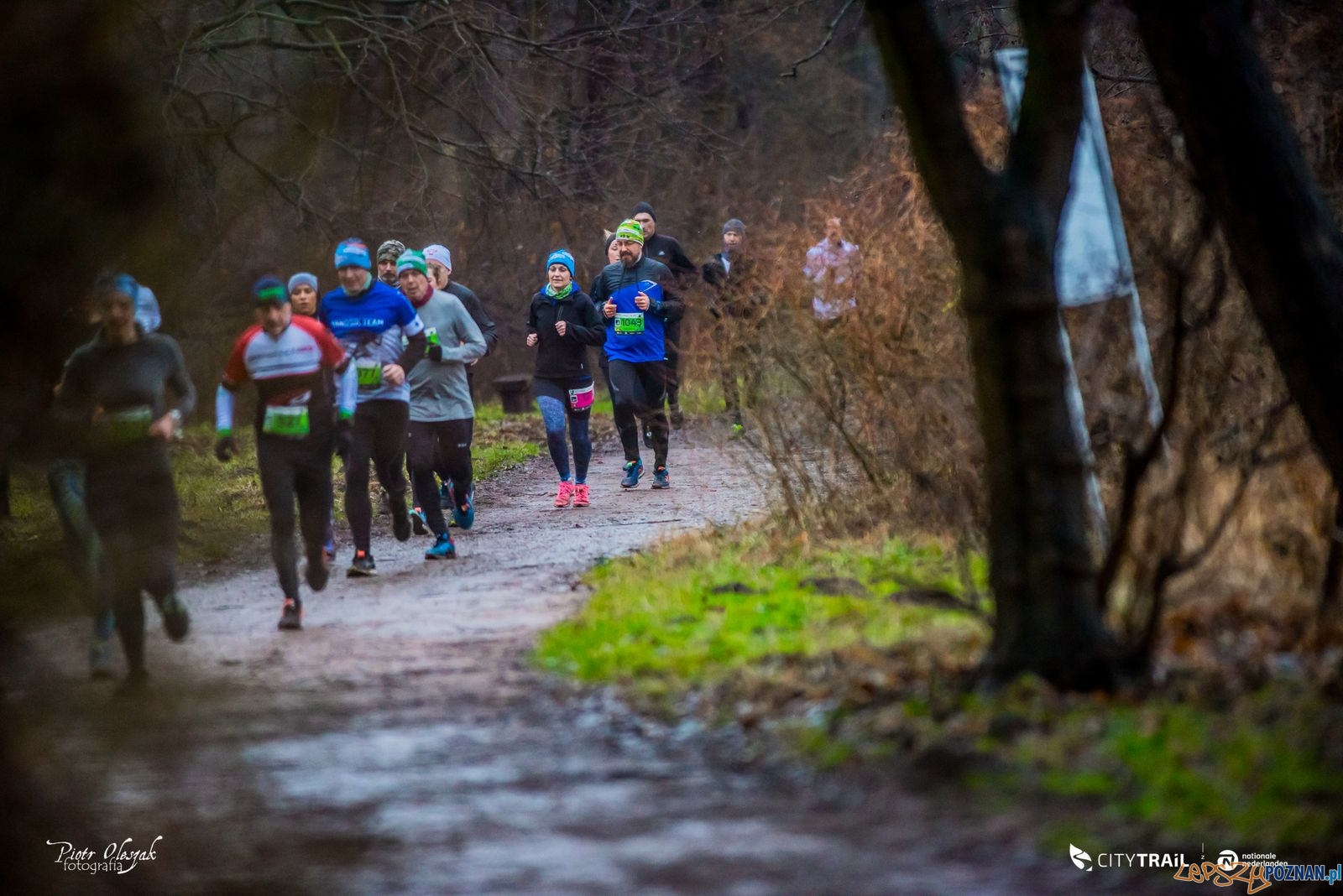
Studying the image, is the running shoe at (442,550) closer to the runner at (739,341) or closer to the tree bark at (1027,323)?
the runner at (739,341)

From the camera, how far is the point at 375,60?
19.4m

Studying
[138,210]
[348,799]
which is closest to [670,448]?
[348,799]

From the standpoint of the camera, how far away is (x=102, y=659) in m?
7.66

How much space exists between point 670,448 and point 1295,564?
41.6ft

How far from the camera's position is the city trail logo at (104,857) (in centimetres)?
450

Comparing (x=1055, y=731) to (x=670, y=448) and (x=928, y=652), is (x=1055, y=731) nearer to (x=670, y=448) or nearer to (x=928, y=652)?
(x=928, y=652)

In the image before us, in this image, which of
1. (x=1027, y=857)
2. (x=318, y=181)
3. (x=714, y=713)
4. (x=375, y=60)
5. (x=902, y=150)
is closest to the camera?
(x=1027, y=857)

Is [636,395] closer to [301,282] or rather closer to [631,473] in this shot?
[631,473]

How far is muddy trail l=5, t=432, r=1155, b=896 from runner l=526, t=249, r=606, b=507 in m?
5.85

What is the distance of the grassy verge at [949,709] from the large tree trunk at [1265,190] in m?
1.45

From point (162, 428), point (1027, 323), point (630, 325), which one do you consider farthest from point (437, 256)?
Result: point (1027, 323)

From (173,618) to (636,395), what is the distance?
724 cm

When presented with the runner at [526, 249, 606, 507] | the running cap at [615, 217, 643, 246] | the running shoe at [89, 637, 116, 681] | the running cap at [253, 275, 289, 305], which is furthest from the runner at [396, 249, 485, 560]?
the running shoe at [89, 637, 116, 681]

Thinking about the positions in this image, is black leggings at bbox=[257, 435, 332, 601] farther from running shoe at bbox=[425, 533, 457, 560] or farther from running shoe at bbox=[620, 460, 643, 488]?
running shoe at bbox=[620, 460, 643, 488]
